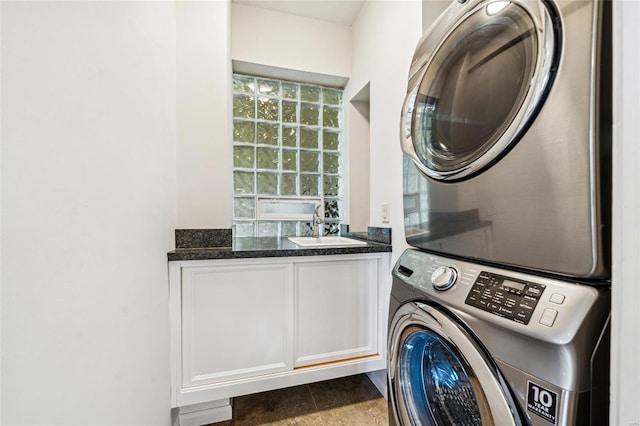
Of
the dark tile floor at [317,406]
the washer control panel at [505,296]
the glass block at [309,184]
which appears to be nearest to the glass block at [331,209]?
the glass block at [309,184]

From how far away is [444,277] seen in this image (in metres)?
0.78

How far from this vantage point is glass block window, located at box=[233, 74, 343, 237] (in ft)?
6.94

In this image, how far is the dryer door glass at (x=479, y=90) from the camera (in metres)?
0.62

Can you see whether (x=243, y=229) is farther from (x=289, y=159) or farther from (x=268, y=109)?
(x=268, y=109)

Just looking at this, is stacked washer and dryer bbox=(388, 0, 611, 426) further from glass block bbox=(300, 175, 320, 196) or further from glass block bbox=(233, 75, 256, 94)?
glass block bbox=(233, 75, 256, 94)

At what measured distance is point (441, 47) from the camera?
0.93 m

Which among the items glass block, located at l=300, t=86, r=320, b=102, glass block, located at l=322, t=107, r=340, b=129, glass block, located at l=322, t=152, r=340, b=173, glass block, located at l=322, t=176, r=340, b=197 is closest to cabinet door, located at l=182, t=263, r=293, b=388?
glass block, located at l=322, t=176, r=340, b=197

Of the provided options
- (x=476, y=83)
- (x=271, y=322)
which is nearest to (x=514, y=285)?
(x=476, y=83)

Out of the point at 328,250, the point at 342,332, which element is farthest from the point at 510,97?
the point at 342,332

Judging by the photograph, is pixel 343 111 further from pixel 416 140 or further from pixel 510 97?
pixel 510 97

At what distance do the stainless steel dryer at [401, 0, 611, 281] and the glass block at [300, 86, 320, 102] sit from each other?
1.41 m

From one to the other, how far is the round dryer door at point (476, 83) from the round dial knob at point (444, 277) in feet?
0.98

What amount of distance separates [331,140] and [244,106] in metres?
0.82

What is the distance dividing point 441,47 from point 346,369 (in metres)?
Answer: 1.70
